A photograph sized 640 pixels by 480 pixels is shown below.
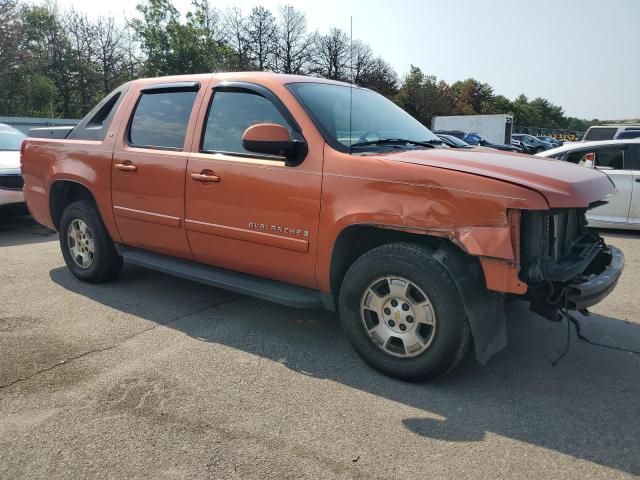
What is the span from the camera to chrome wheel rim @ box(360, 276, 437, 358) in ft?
10.4

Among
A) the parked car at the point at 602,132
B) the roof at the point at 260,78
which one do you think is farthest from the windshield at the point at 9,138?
the parked car at the point at 602,132

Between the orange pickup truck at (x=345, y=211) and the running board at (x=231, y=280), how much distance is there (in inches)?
0.6

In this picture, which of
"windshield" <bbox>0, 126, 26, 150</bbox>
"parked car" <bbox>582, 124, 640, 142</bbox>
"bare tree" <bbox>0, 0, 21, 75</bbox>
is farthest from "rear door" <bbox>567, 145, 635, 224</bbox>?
"bare tree" <bbox>0, 0, 21, 75</bbox>

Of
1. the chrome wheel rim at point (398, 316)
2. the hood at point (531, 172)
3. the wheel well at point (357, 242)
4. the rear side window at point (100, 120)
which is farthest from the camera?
the rear side window at point (100, 120)

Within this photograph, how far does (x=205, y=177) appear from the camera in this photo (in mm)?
4000

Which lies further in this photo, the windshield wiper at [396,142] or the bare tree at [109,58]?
the bare tree at [109,58]

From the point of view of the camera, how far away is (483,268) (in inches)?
116

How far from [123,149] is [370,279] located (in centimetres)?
265

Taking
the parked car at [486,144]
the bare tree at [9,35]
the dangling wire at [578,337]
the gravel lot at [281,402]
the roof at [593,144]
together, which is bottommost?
the gravel lot at [281,402]

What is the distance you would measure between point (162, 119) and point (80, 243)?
1.65 metres

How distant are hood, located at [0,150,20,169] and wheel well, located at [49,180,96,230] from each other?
3277 millimetres

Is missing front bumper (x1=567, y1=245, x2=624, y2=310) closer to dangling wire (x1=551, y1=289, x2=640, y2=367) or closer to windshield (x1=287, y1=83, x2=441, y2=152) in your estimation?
dangling wire (x1=551, y1=289, x2=640, y2=367)

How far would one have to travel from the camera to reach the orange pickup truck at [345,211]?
9.82ft

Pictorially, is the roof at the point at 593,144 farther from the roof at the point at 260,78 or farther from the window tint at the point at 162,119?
the window tint at the point at 162,119
